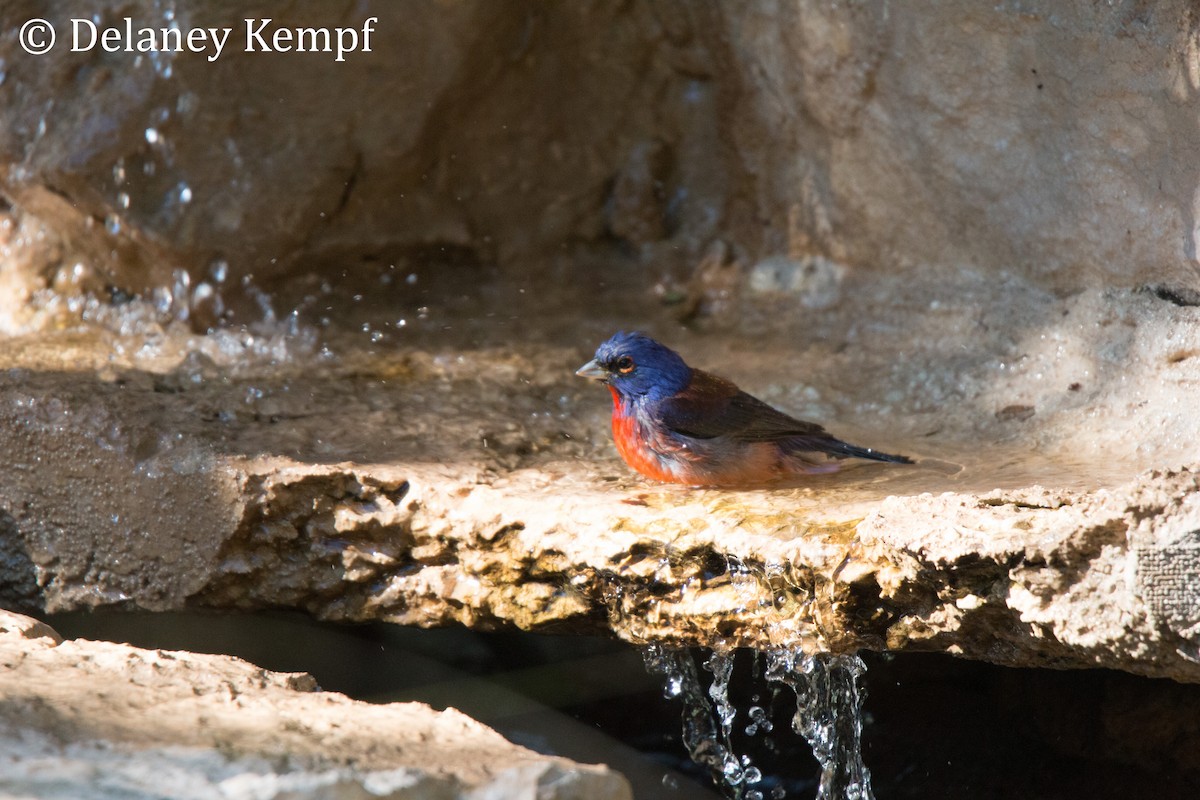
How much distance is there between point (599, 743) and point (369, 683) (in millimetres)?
813

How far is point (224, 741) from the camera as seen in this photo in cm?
230

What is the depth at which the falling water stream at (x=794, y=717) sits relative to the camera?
11.3 ft

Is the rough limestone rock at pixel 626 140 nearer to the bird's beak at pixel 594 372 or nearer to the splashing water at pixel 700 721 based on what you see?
the bird's beak at pixel 594 372

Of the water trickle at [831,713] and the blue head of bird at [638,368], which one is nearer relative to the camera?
the water trickle at [831,713]

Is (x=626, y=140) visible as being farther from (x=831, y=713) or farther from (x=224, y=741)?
(x=224, y=741)

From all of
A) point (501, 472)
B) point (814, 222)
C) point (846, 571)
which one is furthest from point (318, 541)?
point (814, 222)

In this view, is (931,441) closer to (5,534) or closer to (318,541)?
(318,541)

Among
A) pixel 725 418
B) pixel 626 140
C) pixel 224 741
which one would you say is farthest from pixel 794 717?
pixel 626 140

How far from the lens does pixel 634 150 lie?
610 cm

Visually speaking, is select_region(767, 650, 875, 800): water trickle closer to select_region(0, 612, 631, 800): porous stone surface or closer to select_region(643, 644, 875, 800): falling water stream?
select_region(643, 644, 875, 800): falling water stream

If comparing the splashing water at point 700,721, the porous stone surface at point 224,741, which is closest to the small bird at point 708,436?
the splashing water at point 700,721

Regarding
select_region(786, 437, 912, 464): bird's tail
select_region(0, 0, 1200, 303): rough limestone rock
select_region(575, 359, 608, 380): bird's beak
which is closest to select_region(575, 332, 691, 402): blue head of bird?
select_region(575, 359, 608, 380): bird's beak

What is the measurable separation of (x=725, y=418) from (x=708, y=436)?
86mm

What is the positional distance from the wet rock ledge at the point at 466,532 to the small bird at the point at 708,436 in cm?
11
